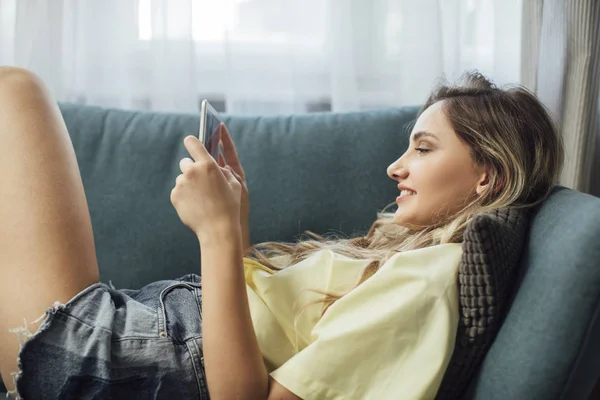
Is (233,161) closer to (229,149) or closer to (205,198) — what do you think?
(229,149)

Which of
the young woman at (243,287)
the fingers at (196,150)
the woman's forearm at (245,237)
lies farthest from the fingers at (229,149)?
the fingers at (196,150)

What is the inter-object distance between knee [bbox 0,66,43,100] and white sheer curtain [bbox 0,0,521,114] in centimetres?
69

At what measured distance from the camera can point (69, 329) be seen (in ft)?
3.09

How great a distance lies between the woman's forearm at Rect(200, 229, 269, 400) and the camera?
0.92 metres

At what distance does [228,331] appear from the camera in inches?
36.3

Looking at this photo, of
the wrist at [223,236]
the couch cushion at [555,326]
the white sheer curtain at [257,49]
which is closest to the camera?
the couch cushion at [555,326]

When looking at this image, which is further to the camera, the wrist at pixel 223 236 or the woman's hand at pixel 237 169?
the woman's hand at pixel 237 169

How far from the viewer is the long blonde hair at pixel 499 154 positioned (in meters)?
1.08

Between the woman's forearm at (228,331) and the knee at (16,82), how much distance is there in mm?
420

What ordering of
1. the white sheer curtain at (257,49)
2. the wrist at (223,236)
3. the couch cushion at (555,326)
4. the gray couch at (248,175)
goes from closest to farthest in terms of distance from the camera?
the couch cushion at (555,326), the wrist at (223,236), the gray couch at (248,175), the white sheer curtain at (257,49)

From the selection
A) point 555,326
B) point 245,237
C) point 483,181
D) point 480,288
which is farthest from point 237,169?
point 555,326

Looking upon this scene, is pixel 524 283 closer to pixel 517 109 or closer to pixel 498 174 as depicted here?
pixel 498 174

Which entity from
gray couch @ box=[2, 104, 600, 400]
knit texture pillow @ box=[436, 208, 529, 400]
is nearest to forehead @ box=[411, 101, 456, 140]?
knit texture pillow @ box=[436, 208, 529, 400]

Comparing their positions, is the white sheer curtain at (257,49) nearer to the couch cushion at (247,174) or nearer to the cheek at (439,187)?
the couch cushion at (247,174)
